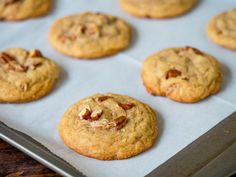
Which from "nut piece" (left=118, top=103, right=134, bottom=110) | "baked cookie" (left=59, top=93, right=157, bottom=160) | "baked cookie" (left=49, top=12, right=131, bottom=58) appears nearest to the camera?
"baked cookie" (left=59, top=93, right=157, bottom=160)

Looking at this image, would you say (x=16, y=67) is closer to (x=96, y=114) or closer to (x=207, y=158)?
(x=96, y=114)

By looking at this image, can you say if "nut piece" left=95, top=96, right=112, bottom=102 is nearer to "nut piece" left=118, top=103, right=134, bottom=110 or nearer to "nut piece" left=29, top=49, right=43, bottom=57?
→ "nut piece" left=118, top=103, right=134, bottom=110

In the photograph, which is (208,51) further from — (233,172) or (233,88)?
(233,172)

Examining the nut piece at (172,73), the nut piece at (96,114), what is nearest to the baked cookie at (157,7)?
the nut piece at (172,73)

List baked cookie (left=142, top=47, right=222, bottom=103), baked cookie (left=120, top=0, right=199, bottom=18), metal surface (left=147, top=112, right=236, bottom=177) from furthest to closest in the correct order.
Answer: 1. baked cookie (left=120, top=0, right=199, bottom=18)
2. baked cookie (left=142, top=47, right=222, bottom=103)
3. metal surface (left=147, top=112, right=236, bottom=177)

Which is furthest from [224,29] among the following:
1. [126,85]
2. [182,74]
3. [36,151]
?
[36,151]

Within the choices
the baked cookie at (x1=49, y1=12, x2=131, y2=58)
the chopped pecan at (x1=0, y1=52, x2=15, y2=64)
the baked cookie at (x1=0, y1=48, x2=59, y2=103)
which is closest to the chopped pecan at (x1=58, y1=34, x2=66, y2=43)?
the baked cookie at (x1=49, y1=12, x2=131, y2=58)

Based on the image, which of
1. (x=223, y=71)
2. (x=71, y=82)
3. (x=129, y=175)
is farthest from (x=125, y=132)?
(x=223, y=71)
